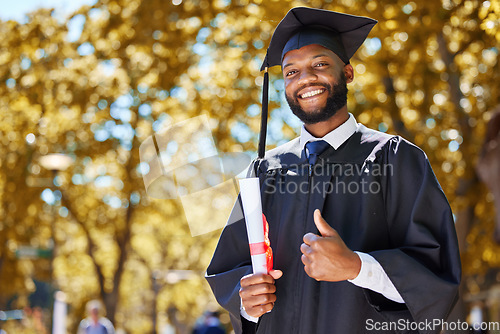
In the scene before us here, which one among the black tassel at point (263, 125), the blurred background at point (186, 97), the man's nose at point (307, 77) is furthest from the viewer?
the blurred background at point (186, 97)

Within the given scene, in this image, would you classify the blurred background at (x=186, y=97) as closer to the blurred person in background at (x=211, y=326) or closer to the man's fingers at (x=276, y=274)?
the blurred person in background at (x=211, y=326)

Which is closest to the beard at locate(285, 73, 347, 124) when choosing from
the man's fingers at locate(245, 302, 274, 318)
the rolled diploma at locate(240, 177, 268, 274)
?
the rolled diploma at locate(240, 177, 268, 274)

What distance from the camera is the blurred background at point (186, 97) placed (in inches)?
263

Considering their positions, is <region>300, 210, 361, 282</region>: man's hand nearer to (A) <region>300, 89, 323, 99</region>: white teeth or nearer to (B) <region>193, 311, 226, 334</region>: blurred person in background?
(A) <region>300, 89, 323, 99</region>: white teeth

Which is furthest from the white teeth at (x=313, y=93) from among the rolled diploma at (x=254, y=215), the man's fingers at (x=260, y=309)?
the man's fingers at (x=260, y=309)

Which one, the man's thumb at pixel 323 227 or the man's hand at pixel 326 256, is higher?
the man's thumb at pixel 323 227

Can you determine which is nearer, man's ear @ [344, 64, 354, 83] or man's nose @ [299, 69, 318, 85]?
man's nose @ [299, 69, 318, 85]

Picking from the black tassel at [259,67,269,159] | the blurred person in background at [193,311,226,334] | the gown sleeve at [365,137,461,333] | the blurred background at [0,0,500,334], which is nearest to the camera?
the gown sleeve at [365,137,461,333]

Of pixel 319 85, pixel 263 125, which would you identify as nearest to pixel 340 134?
pixel 319 85

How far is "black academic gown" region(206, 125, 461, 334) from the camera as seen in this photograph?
2240mm

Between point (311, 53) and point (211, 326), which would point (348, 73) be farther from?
point (211, 326)

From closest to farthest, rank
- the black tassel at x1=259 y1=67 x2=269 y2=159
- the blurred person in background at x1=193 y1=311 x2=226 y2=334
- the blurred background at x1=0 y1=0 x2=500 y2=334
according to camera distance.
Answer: the black tassel at x1=259 y1=67 x2=269 y2=159
the blurred background at x1=0 y1=0 x2=500 y2=334
the blurred person in background at x1=193 y1=311 x2=226 y2=334

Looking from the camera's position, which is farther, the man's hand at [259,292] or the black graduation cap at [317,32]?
the black graduation cap at [317,32]

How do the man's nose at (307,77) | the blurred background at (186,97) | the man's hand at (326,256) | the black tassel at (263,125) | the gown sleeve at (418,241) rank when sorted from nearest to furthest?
the man's hand at (326,256) → the gown sleeve at (418,241) → the man's nose at (307,77) → the black tassel at (263,125) → the blurred background at (186,97)
